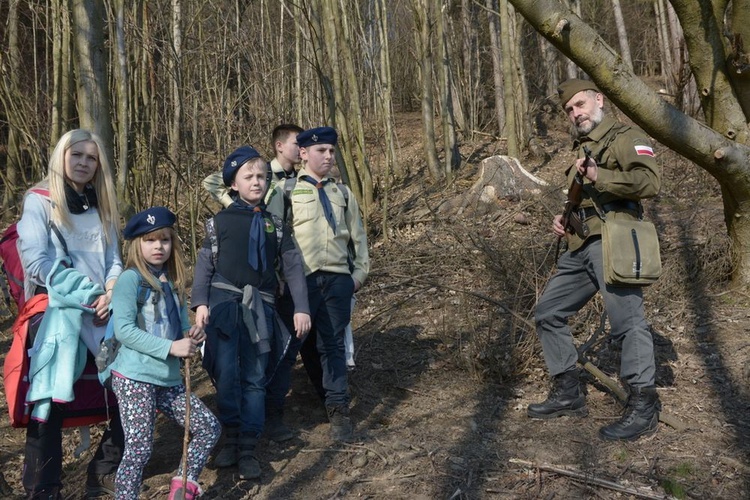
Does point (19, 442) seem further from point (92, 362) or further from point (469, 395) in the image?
point (469, 395)

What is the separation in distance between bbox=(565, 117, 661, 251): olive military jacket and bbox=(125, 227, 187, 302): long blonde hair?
6.95ft

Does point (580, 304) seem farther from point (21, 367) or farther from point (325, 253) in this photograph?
point (21, 367)

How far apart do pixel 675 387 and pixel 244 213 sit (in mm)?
2872

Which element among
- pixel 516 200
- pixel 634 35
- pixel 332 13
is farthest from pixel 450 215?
pixel 634 35

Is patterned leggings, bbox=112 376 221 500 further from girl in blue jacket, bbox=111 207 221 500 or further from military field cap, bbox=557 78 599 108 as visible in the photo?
military field cap, bbox=557 78 599 108

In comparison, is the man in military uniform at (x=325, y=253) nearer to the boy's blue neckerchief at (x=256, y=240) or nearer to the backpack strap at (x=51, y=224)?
the boy's blue neckerchief at (x=256, y=240)

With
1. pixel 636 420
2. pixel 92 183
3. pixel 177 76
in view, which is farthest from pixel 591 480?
pixel 177 76

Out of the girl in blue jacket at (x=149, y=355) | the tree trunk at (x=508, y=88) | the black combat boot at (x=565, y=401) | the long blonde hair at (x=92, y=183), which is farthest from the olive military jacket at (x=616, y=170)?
the tree trunk at (x=508, y=88)

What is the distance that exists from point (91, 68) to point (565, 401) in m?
3.35

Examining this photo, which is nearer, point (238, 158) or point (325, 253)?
point (238, 158)

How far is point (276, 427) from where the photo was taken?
4.18 metres

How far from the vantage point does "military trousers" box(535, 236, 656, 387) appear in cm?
387

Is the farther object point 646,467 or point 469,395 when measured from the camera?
point 469,395

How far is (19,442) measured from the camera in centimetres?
445
